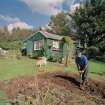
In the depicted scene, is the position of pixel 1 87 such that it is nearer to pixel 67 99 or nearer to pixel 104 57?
pixel 67 99

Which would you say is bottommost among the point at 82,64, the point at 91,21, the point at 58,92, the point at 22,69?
the point at 58,92


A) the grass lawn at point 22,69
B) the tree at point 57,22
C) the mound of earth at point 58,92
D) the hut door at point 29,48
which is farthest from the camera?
the tree at point 57,22

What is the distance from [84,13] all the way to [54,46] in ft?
43.3

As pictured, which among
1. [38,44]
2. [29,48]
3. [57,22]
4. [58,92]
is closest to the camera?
[58,92]

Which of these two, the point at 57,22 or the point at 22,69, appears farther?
the point at 57,22

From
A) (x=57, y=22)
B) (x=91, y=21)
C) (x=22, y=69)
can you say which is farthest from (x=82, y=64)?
(x=57, y=22)

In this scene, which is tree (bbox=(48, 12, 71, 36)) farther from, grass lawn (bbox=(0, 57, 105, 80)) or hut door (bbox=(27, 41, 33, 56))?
grass lawn (bbox=(0, 57, 105, 80))

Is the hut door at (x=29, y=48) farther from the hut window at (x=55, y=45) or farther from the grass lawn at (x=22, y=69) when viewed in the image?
the grass lawn at (x=22, y=69)

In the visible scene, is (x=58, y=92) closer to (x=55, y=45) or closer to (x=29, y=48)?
(x=55, y=45)

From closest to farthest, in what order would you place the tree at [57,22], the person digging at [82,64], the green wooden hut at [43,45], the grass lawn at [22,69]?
the person digging at [82,64] < the grass lawn at [22,69] < the green wooden hut at [43,45] < the tree at [57,22]

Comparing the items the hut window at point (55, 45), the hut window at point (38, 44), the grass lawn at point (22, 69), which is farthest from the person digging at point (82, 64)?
the hut window at point (38, 44)

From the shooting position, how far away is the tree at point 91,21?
42.2 metres

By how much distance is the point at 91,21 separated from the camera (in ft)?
140

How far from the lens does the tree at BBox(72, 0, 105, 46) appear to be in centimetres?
4216
